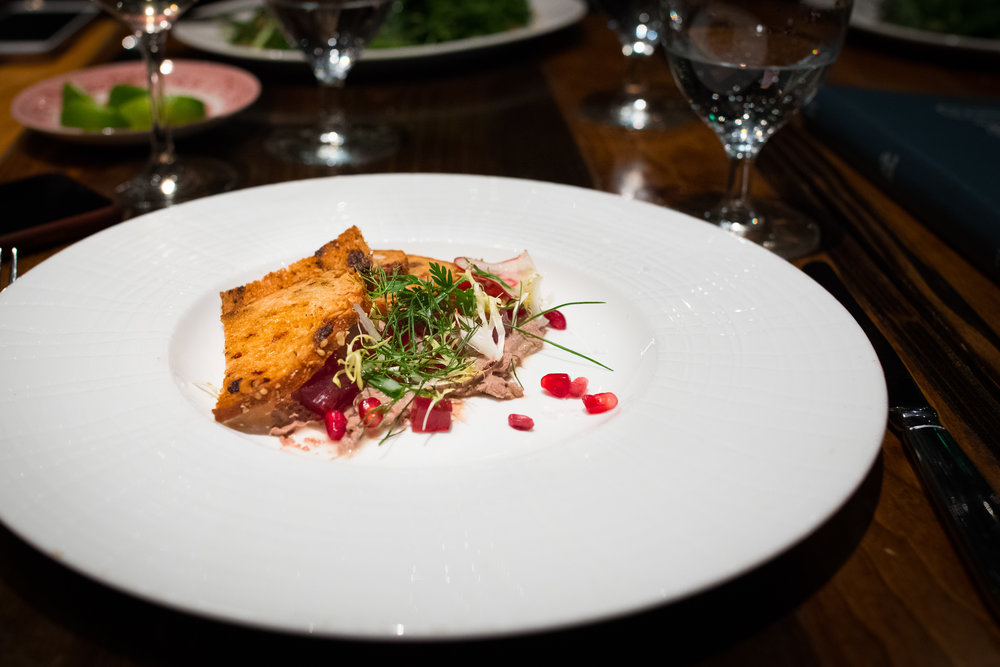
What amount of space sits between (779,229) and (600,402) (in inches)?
43.3

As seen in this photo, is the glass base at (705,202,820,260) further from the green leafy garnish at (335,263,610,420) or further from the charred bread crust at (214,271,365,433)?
the charred bread crust at (214,271,365,433)

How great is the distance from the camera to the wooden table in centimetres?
100

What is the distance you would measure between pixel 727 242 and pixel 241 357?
107cm

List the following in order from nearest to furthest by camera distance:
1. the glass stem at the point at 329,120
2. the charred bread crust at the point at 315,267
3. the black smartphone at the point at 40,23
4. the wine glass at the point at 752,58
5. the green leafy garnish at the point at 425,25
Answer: the charred bread crust at the point at 315,267, the wine glass at the point at 752,58, the glass stem at the point at 329,120, the green leafy garnish at the point at 425,25, the black smartphone at the point at 40,23

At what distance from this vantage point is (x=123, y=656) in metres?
0.98

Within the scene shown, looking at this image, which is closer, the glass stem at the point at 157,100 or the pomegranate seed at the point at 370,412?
the pomegranate seed at the point at 370,412

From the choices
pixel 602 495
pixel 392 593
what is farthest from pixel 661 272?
pixel 392 593

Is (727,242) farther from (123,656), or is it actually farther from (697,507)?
(123,656)

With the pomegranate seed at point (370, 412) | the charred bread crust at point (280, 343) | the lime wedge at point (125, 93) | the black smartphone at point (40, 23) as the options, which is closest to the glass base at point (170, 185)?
the lime wedge at point (125, 93)

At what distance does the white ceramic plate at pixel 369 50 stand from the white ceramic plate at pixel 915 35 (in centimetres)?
146

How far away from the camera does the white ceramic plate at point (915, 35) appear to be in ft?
12.2

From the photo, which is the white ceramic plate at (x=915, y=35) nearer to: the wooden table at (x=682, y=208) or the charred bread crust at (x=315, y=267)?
the wooden table at (x=682, y=208)

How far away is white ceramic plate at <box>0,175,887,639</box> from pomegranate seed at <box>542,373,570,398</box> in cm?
3

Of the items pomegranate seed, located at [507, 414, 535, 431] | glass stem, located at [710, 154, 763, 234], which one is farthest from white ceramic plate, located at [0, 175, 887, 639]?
glass stem, located at [710, 154, 763, 234]
